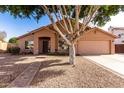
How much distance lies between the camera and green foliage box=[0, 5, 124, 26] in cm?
1507

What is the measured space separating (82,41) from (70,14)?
7899mm

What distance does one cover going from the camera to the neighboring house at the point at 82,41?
24953 mm

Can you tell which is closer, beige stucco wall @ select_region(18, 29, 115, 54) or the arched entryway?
beige stucco wall @ select_region(18, 29, 115, 54)

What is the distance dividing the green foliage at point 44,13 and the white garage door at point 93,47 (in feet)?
15.0

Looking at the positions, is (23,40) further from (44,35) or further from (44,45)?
(44,35)

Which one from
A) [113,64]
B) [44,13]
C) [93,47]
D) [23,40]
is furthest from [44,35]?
[113,64]

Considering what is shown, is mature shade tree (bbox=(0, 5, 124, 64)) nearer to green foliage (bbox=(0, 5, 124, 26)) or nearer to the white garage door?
green foliage (bbox=(0, 5, 124, 26))

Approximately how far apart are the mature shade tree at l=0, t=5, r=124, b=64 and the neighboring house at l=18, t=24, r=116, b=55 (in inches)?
171

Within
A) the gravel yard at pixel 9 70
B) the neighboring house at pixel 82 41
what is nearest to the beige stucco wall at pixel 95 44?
the neighboring house at pixel 82 41

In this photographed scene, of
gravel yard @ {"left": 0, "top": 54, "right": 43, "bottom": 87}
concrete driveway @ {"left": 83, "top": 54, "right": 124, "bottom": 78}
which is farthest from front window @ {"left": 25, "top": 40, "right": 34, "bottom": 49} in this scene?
concrete driveway @ {"left": 83, "top": 54, "right": 124, "bottom": 78}

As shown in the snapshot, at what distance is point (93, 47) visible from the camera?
25.4 meters

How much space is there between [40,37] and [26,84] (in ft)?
59.7

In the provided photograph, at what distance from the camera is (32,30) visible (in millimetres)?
25156
